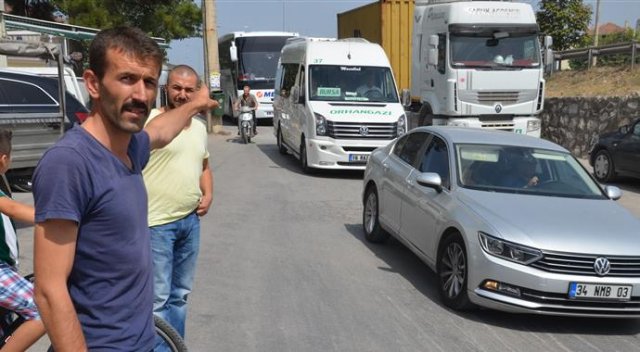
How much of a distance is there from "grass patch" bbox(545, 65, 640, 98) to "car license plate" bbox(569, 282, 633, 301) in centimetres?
1212

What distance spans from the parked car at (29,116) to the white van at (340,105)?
493 centimetres

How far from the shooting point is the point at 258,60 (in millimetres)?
25281

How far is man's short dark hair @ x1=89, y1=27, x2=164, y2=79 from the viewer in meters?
2.03

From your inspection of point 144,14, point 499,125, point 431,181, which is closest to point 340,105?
point 499,125

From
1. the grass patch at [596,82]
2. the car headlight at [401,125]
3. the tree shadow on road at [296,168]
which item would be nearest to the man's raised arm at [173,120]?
the car headlight at [401,125]

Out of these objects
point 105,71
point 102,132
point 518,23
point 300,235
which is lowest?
point 300,235

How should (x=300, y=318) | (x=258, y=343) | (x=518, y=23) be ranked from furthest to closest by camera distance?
(x=518, y=23) < (x=300, y=318) < (x=258, y=343)

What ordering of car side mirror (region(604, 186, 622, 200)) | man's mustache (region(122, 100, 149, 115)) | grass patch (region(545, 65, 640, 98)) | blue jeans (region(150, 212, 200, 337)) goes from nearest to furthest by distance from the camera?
man's mustache (region(122, 100, 149, 115))
blue jeans (region(150, 212, 200, 337))
car side mirror (region(604, 186, 622, 200))
grass patch (region(545, 65, 640, 98))

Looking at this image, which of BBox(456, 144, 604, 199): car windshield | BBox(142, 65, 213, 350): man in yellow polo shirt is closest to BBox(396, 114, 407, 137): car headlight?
BBox(456, 144, 604, 199): car windshield

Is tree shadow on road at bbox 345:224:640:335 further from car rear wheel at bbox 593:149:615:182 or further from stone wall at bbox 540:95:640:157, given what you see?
stone wall at bbox 540:95:640:157

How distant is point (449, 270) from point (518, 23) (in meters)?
10.7

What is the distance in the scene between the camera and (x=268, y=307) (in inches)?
212

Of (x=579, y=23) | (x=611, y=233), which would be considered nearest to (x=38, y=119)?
(x=611, y=233)

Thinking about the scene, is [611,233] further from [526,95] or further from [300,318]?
[526,95]
